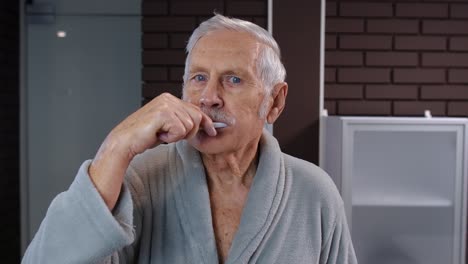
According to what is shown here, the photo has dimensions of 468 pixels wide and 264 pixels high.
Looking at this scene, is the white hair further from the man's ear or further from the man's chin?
the man's chin

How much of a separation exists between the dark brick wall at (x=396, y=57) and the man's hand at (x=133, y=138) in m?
2.16

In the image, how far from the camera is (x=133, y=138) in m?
1.01

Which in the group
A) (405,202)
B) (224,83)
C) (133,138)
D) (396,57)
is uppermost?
(396,57)

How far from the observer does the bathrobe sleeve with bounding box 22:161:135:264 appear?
→ 3.17ft

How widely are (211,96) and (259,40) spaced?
0.67ft

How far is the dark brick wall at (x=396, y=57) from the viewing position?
3.02m

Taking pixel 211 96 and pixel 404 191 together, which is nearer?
pixel 211 96

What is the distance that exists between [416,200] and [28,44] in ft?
9.82

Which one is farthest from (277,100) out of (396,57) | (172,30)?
(396,57)

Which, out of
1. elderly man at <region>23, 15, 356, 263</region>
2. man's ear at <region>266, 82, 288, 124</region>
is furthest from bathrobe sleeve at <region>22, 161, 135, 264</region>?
man's ear at <region>266, 82, 288, 124</region>

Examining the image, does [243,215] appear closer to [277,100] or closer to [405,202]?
[277,100]
